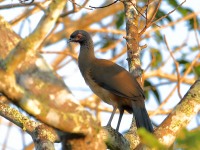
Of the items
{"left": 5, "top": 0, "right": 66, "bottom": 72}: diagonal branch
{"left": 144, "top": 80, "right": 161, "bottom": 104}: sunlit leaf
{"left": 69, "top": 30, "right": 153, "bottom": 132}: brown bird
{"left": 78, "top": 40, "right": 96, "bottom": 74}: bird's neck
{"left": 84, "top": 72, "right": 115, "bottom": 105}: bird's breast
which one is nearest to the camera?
{"left": 5, "top": 0, "right": 66, "bottom": 72}: diagonal branch

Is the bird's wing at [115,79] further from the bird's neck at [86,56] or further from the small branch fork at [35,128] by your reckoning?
the small branch fork at [35,128]

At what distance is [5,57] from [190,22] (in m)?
6.87

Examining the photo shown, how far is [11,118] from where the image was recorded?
4449 millimetres

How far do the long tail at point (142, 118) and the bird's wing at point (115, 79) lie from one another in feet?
0.58

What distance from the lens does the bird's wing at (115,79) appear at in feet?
17.6

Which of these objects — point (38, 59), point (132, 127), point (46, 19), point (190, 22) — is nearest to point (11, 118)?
point (132, 127)

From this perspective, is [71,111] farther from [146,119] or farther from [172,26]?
[172,26]

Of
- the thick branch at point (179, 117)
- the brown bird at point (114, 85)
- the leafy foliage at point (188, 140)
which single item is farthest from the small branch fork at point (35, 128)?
the leafy foliage at point (188, 140)

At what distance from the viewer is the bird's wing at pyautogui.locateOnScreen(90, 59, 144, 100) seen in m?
5.37

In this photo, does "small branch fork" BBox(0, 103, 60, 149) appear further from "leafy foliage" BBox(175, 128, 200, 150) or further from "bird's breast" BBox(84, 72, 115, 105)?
"leafy foliage" BBox(175, 128, 200, 150)

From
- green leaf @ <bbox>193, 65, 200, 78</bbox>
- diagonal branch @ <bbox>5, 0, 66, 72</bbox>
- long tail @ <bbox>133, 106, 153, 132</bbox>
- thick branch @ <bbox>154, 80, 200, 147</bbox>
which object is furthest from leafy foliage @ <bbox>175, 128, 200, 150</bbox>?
green leaf @ <bbox>193, 65, 200, 78</bbox>

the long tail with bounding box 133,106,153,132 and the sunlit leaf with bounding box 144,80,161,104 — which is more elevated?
the long tail with bounding box 133,106,153,132

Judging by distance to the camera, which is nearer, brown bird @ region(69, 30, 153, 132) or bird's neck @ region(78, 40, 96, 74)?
brown bird @ region(69, 30, 153, 132)

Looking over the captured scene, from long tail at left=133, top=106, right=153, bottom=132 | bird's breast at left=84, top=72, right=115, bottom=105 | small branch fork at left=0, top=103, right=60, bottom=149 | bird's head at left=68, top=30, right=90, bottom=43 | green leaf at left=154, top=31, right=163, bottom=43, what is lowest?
green leaf at left=154, top=31, right=163, bottom=43
